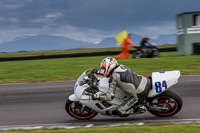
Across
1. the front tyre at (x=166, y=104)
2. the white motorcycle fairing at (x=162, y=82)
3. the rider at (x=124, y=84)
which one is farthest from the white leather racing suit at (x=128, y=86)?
the front tyre at (x=166, y=104)

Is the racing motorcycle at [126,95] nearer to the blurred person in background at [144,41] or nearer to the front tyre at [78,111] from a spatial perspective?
the front tyre at [78,111]

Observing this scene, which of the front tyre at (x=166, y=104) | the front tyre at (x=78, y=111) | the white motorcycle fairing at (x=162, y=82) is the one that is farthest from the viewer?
A: the front tyre at (x=78, y=111)

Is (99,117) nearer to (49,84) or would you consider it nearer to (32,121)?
(32,121)

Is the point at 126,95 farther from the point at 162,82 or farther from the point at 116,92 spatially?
the point at 162,82

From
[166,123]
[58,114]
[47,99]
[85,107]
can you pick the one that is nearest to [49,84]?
[47,99]

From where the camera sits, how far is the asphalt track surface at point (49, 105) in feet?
23.8

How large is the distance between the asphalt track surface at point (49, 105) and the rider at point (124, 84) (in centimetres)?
45

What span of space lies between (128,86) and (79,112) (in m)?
1.37

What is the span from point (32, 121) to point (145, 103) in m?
2.58

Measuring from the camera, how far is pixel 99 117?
24.7 ft

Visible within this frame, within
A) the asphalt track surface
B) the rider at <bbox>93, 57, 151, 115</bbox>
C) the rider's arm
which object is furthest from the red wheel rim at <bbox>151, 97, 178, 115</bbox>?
the rider's arm

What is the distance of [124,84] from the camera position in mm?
6547

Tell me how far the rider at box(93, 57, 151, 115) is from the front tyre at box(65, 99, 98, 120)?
0.69 meters

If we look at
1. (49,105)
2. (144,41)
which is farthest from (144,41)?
(49,105)
